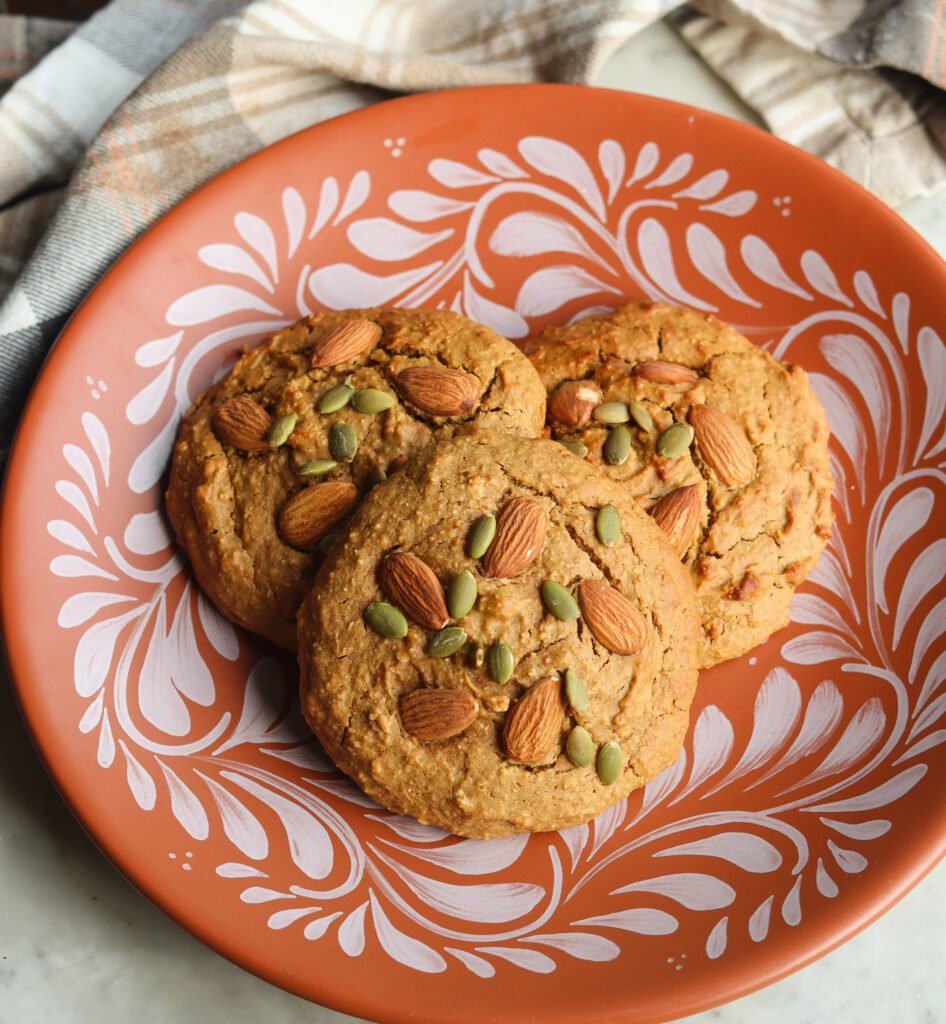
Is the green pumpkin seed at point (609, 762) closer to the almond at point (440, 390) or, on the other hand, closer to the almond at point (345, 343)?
the almond at point (440, 390)

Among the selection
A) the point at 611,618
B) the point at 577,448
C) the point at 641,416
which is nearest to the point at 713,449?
the point at 641,416

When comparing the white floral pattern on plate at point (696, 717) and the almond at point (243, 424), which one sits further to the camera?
the almond at point (243, 424)

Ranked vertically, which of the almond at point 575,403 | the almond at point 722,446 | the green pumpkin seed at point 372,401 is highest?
the almond at point 722,446

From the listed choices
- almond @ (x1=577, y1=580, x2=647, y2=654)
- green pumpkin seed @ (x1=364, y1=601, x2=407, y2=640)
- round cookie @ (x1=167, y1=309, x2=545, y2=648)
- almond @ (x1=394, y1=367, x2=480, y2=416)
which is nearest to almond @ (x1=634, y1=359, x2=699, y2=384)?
round cookie @ (x1=167, y1=309, x2=545, y2=648)

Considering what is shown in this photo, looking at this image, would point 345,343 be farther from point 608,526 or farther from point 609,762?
point 609,762

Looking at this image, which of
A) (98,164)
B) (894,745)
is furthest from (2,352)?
(894,745)

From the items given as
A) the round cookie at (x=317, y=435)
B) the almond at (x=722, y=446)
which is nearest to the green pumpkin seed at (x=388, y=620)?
the round cookie at (x=317, y=435)
